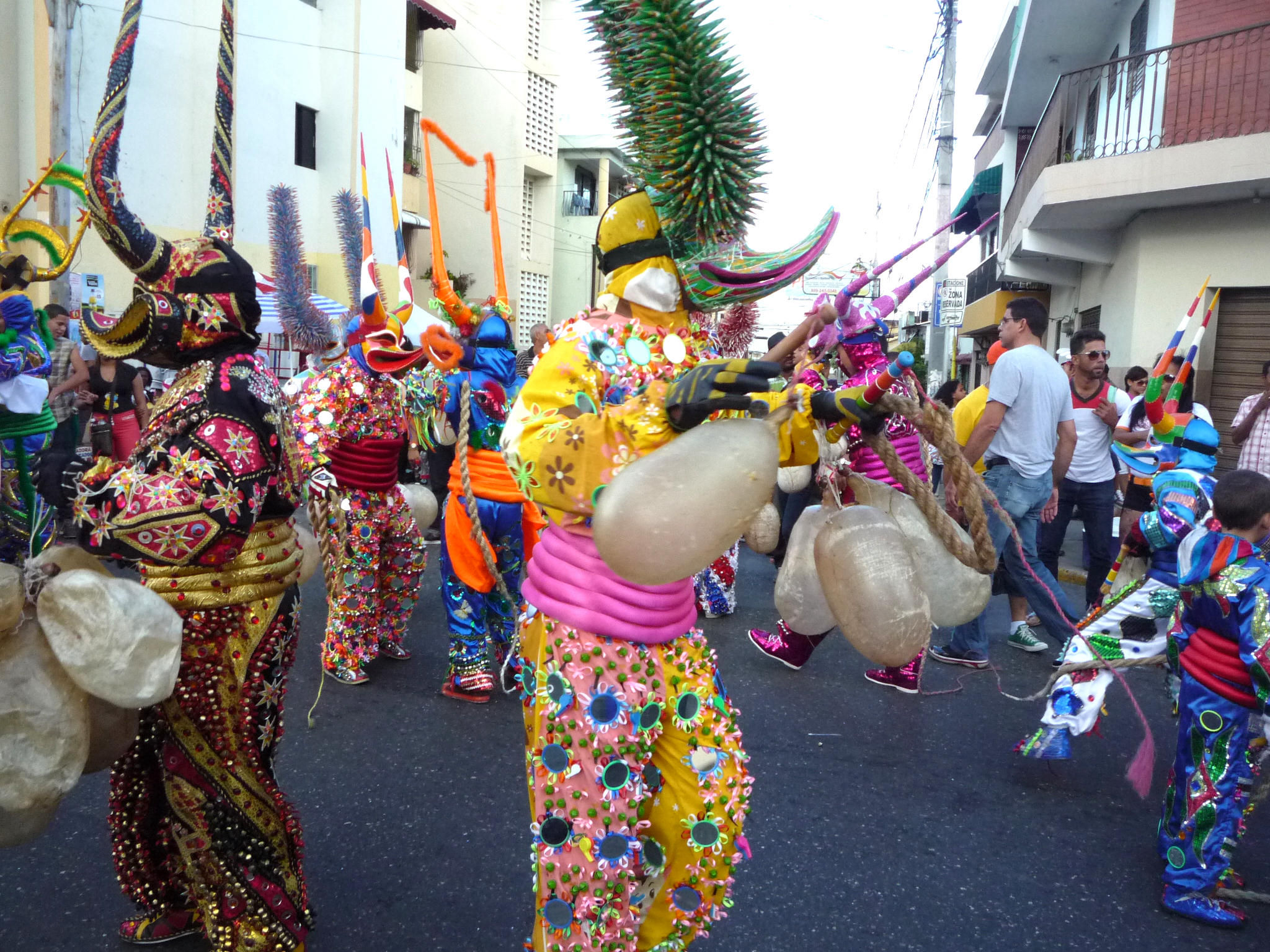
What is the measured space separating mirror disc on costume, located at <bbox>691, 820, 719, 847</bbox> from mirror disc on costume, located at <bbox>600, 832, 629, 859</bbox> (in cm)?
16

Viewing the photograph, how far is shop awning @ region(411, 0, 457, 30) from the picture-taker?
19375mm

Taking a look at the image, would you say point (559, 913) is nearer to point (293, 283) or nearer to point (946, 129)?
point (293, 283)

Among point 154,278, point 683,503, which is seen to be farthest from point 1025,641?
point 154,278

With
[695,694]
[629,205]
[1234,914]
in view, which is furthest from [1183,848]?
[629,205]

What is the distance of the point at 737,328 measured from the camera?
16.9 feet

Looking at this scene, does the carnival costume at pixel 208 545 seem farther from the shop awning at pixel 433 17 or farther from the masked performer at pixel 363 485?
the shop awning at pixel 433 17

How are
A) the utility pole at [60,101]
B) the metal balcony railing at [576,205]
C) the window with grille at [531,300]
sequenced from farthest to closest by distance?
the metal balcony railing at [576,205]
the window with grille at [531,300]
the utility pole at [60,101]

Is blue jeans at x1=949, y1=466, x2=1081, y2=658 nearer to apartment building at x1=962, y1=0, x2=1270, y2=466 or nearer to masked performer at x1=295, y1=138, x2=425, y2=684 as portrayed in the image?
masked performer at x1=295, y1=138, x2=425, y2=684

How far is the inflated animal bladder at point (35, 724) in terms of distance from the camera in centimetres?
185

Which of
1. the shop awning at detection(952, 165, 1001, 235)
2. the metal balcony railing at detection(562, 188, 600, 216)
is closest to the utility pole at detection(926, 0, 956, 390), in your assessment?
the shop awning at detection(952, 165, 1001, 235)

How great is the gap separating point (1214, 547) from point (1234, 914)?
1139 millimetres

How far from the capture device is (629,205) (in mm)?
2094

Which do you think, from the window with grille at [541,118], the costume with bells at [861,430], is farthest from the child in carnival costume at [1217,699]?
the window with grille at [541,118]

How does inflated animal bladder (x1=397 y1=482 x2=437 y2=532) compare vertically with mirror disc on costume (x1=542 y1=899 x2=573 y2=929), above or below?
above
